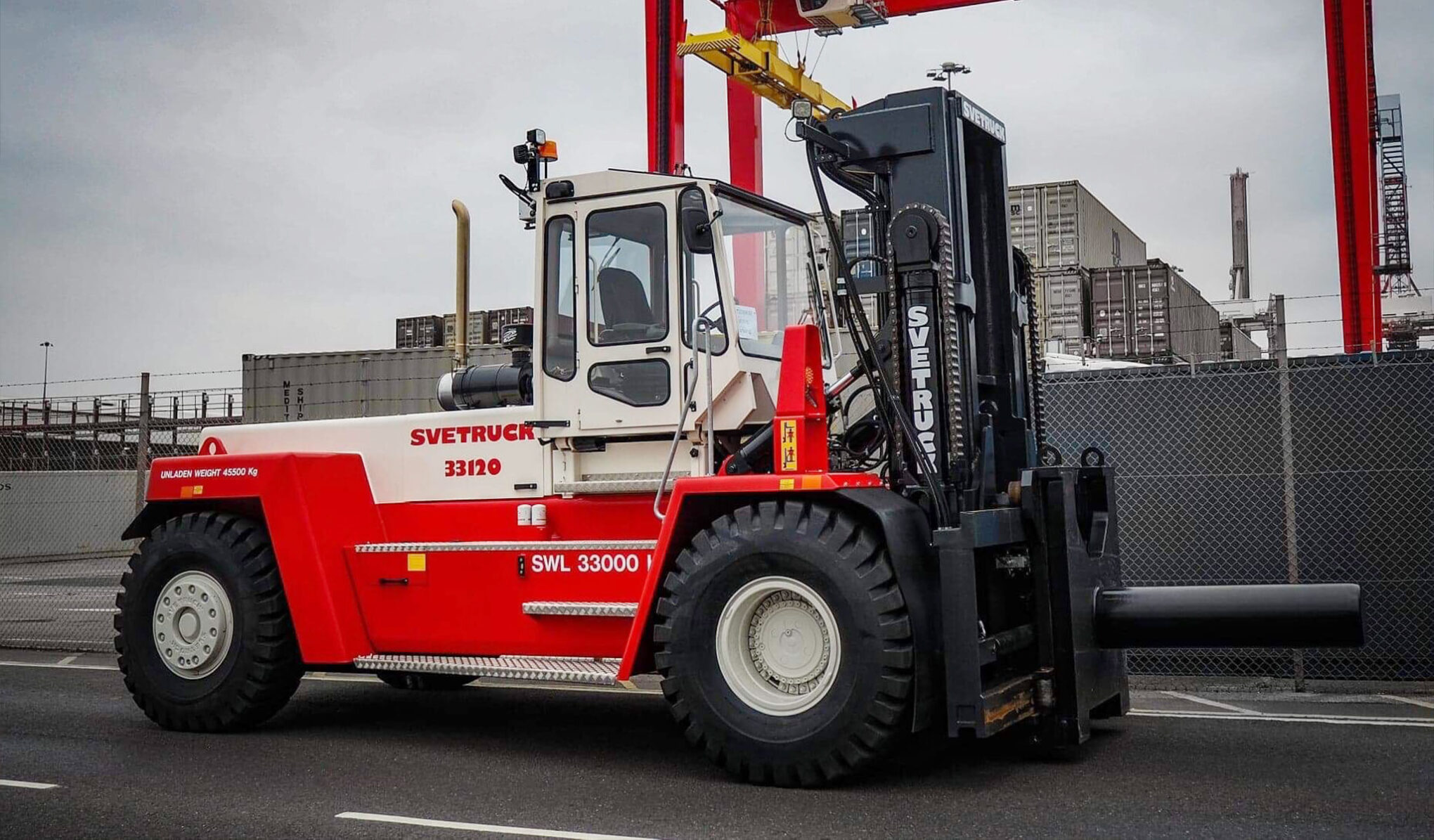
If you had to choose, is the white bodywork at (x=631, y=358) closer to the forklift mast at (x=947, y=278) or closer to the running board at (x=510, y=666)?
the forklift mast at (x=947, y=278)

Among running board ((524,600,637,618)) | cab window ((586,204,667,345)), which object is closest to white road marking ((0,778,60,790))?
running board ((524,600,637,618))

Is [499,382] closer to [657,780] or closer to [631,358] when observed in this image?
[631,358]

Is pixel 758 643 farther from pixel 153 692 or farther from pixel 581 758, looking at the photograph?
pixel 153 692

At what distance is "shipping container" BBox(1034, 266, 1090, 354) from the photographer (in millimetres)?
20469

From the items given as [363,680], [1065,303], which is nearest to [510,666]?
[363,680]

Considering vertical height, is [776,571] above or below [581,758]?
above

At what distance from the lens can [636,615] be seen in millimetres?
6508

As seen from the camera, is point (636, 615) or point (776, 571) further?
point (636, 615)

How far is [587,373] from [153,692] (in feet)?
11.6

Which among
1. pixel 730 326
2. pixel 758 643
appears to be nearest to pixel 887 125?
pixel 730 326

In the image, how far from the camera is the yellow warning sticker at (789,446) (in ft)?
20.5

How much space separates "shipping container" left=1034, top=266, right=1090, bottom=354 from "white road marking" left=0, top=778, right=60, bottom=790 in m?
16.5

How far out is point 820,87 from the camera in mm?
23078

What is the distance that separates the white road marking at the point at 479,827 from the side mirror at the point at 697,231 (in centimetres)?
299
